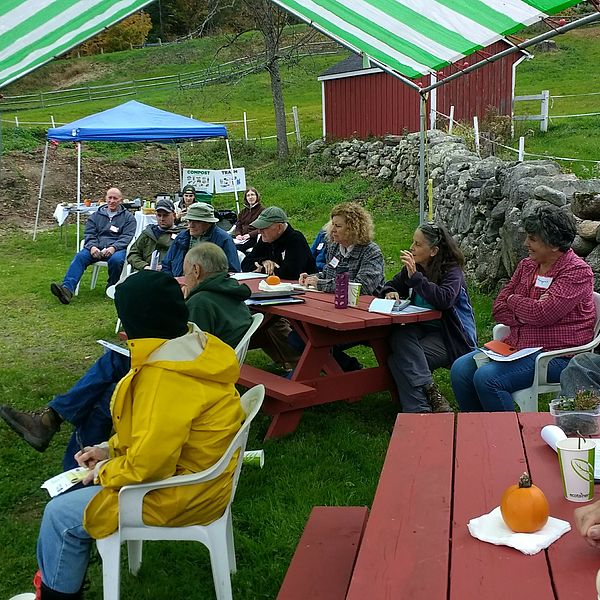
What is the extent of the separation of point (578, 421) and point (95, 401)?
7.73 ft

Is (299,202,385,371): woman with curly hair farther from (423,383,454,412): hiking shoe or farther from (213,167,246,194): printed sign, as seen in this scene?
(213,167,246,194): printed sign

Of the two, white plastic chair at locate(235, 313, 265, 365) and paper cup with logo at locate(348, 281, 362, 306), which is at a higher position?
white plastic chair at locate(235, 313, 265, 365)

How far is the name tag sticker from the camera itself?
13.1ft

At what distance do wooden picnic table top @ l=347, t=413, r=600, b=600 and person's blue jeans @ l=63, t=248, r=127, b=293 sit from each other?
6.84m

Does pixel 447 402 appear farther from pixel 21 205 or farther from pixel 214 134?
pixel 21 205

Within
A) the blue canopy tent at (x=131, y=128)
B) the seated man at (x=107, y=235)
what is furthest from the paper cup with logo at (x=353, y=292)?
the blue canopy tent at (x=131, y=128)

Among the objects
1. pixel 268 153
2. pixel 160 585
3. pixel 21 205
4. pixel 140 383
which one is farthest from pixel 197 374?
pixel 268 153

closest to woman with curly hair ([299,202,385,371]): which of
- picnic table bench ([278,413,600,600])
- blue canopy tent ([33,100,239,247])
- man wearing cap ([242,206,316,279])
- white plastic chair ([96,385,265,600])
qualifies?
man wearing cap ([242,206,316,279])

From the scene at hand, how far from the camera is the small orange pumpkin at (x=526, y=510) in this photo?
5.87 feet

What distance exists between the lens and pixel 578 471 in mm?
1971

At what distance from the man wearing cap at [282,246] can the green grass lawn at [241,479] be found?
0.86m

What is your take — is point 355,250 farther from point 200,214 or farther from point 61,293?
point 61,293

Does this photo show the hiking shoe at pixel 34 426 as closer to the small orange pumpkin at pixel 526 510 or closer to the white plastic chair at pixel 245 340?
the white plastic chair at pixel 245 340

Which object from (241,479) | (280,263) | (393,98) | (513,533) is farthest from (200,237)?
(393,98)
